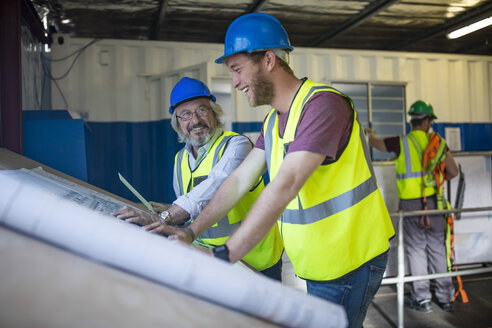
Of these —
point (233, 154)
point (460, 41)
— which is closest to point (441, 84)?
point (460, 41)

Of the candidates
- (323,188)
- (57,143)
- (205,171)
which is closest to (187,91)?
(205,171)

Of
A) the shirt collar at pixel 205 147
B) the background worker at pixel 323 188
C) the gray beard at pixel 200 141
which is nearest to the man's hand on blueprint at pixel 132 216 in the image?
the background worker at pixel 323 188

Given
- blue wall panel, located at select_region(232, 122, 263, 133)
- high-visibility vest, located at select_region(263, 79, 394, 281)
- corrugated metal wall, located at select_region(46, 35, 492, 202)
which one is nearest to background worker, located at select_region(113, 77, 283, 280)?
high-visibility vest, located at select_region(263, 79, 394, 281)

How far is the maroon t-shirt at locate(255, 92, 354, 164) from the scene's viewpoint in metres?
1.38

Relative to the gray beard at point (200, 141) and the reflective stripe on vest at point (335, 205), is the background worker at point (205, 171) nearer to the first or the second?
the gray beard at point (200, 141)

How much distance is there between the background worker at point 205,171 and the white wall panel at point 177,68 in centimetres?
228

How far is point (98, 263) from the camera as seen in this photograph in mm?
843

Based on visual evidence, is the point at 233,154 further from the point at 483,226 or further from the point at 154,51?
the point at 483,226

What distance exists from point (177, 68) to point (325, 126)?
14.2ft

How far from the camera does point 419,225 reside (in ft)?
15.9

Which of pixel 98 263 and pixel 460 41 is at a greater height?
pixel 460 41

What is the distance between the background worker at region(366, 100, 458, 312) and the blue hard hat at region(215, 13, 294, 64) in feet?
12.1

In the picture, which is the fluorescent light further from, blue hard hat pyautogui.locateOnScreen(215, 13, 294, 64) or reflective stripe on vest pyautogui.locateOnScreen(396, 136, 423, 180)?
blue hard hat pyautogui.locateOnScreen(215, 13, 294, 64)

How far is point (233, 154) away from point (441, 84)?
17.6ft
